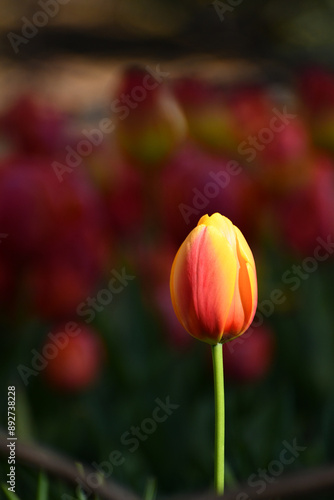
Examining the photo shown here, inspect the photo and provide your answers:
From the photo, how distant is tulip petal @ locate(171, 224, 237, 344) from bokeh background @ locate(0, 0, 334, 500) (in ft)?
0.70

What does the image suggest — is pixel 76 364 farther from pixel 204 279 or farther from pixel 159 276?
pixel 204 279

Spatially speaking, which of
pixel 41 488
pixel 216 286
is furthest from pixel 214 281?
pixel 41 488

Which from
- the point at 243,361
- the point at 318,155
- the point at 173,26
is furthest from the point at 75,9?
the point at 243,361

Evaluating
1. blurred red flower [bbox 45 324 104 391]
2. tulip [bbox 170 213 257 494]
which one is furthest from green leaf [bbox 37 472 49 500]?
blurred red flower [bbox 45 324 104 391]

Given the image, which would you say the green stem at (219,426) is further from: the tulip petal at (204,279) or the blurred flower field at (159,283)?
the blurred flower field at (159,283)

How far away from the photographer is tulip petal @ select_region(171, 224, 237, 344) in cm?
24

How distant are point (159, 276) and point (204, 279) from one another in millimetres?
350

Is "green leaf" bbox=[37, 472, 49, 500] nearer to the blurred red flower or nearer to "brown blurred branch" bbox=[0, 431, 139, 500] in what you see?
"brown blurred branch" bbox=[0, 431, 139, 500]

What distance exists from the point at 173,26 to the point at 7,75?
0.51 meters

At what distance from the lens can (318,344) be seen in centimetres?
60

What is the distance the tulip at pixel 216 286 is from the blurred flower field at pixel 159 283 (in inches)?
8.1

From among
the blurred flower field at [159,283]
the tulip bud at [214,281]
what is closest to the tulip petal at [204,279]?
the tulip bud at [214,281]

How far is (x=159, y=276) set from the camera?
23.3 inches

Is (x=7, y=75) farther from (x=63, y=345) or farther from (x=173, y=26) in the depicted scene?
(x=63, y=345)
